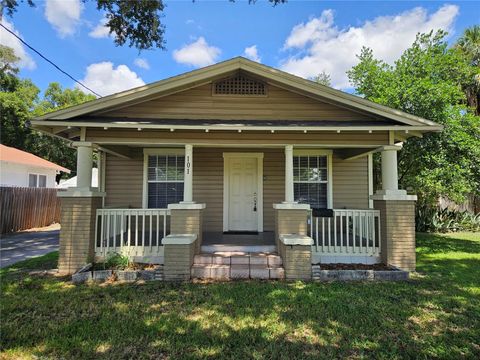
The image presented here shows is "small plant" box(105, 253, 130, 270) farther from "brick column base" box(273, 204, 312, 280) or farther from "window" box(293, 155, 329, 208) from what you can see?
"window" box(293, 155, 329, 208)

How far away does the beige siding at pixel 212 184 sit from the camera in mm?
8688

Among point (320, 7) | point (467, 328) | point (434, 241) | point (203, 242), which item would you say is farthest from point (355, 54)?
point (467, 328)

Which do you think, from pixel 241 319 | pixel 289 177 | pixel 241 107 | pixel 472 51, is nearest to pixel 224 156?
pixel 241 107

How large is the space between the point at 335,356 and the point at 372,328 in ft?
3.03

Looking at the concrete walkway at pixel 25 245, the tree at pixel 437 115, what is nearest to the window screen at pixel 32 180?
the concrete walkway at pixel 25 245

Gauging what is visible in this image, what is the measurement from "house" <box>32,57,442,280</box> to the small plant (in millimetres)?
341

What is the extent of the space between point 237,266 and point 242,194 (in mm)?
3143

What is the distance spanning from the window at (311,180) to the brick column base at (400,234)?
101 inches

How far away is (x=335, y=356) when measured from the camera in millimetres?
3070

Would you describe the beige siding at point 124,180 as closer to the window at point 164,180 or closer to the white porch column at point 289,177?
the window at point 164,180

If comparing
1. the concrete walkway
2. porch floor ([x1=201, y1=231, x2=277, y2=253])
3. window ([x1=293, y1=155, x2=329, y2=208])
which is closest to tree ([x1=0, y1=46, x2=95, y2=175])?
the concrete walkway

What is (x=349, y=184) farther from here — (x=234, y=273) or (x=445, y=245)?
(x=234, y=273)

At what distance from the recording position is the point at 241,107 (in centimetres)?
731

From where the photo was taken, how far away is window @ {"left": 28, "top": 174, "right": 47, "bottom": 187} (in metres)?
18.8
